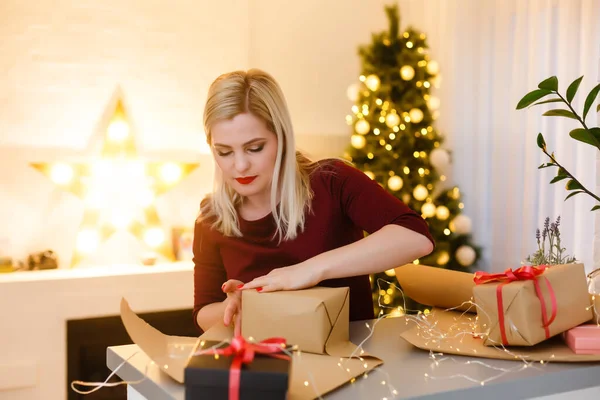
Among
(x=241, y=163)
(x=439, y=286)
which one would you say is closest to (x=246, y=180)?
(x=241, y=163)

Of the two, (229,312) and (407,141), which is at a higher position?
(407,141)


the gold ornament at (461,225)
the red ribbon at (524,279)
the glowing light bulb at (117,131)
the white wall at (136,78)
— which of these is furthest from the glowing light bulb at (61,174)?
the red ribbon at (524,279)

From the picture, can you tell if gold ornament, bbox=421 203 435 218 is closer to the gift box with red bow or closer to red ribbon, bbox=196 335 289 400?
the gift box with red bow

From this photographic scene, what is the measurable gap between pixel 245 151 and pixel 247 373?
82cm

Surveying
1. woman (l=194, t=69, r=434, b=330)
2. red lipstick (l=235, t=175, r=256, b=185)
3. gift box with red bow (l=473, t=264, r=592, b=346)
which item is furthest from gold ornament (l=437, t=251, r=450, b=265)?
gift box with red bow (l=473, t=264, r=592, b=346)

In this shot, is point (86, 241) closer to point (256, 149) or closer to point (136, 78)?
point (136, 78)

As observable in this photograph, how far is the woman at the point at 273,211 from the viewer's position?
4.99 feet

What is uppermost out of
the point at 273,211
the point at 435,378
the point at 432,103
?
the point at 432,103

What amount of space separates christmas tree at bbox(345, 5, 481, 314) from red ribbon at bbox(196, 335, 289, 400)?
270 cm

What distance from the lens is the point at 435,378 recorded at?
100 centimetres

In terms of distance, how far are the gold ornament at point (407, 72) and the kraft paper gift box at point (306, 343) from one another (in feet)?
8.46

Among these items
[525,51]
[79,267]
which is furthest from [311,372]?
[525,51]

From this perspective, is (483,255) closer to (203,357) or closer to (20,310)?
(20,310)

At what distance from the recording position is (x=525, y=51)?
3.34 metres
